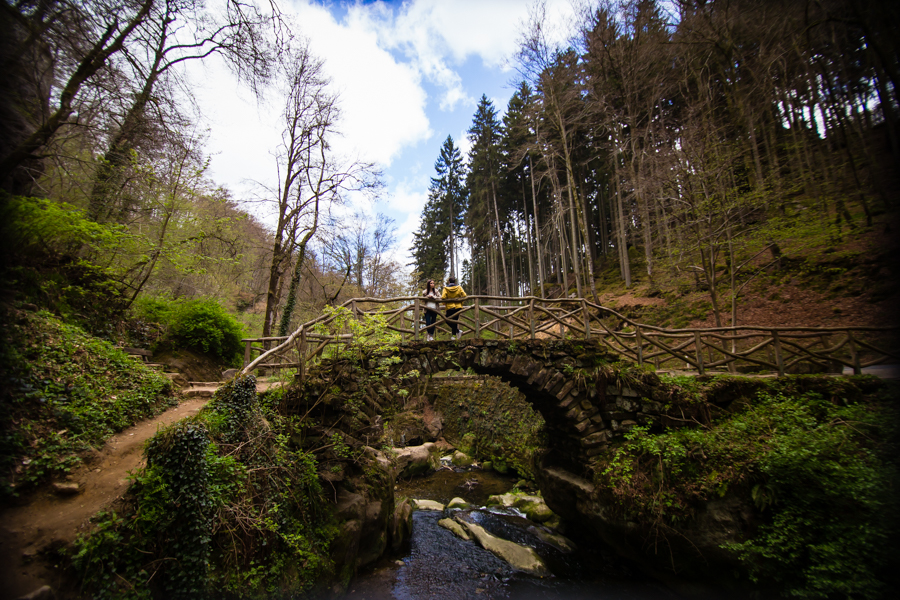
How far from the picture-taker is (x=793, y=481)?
466 cm

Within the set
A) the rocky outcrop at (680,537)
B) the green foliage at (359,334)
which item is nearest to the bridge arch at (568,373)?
the green foliage at (359,334)

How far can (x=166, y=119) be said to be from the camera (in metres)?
6.42

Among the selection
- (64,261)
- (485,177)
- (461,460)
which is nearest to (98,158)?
(64,261)

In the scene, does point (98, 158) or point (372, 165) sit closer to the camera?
point (98, 158)

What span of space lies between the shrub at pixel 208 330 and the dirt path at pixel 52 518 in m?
4.00

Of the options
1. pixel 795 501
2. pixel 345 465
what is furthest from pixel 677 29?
pixel 345 465

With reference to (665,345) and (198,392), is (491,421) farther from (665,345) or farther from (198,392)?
(198,392)

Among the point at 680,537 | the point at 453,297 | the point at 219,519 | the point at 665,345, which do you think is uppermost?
the point at 453,297

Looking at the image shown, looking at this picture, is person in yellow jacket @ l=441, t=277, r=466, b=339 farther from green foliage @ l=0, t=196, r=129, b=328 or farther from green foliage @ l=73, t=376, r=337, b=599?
green foliage @ l=0, t=196, r=129, b=328

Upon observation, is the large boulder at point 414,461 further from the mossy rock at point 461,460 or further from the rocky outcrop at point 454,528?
the rocky outcrop at point 454,528

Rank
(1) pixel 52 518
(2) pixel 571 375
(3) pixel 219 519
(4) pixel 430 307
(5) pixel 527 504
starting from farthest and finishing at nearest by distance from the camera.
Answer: (5) pixel 527 504 < (4) pixel 430 307 < (2) pixel 571 375 < (3) pixel 219 519 < (1) pixel 52 518

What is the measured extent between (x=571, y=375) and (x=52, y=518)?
25.1ft

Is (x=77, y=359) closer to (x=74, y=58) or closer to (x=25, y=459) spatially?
(x=25, y=459)

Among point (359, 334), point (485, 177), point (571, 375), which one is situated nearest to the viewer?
point (359, 334)
